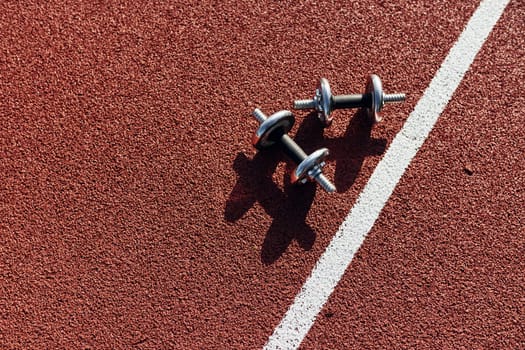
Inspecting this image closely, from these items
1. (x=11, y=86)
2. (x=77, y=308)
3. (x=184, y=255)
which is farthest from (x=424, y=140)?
(x=11, y=86)

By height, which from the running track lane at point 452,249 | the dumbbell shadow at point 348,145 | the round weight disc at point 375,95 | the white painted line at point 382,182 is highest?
the round weight disc at point 375,95

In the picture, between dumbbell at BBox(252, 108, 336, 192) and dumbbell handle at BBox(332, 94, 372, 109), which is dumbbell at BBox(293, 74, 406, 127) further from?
dumbbell at BBox(252, 108, 336, 192)

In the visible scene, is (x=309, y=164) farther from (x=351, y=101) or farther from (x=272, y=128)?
(x=351, y=101)

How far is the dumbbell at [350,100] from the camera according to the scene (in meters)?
2.12

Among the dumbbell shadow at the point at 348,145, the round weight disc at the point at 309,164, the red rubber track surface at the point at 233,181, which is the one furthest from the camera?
the dumbbell shadow at the point at 348,145

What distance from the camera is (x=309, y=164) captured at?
6.64ft

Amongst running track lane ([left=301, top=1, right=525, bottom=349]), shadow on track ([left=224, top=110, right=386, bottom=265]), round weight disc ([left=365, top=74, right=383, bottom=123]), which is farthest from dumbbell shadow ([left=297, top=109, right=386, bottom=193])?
running track lane ([left=301, top=1, right=525, bottom=349])

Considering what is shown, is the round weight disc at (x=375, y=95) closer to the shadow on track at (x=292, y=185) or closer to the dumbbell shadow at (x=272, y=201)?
the shadow on track at (x=292, y=185)

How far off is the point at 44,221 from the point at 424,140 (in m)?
2.00

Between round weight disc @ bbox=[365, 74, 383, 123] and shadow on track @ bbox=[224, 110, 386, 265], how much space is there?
5.2 inches

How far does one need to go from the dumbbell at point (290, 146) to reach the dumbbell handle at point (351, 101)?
235 millimetres

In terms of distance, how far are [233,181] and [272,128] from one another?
367 millimetres

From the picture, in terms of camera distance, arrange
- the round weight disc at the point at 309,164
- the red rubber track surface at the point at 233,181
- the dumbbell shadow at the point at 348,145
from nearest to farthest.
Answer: the round weight disc at the point at 309,164 < the red rubber track surface at the point at 233,181 < the dumbbell shadow at the point at 348,145

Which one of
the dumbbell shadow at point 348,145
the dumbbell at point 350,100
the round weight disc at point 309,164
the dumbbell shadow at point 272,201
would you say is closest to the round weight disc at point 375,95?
the dumbbell at point 350,100
